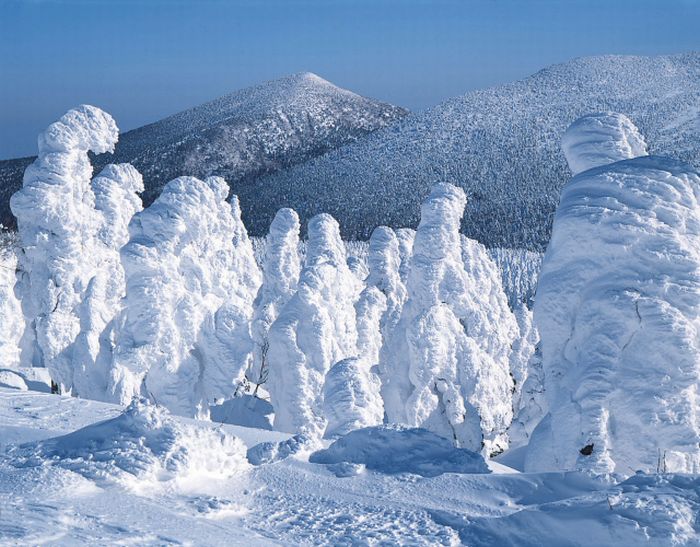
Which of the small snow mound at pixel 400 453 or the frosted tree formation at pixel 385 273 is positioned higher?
the frosted tree formation at pixel 385 273

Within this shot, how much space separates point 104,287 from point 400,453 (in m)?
16.9

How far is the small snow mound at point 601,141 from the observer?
1226 centimetres

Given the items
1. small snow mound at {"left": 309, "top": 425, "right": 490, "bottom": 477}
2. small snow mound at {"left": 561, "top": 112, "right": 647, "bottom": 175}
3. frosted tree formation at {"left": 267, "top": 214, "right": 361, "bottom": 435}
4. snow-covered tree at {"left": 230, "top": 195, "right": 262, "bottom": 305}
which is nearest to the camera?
small snow mound at {"left": 309, "top": 425, "right": 490, "bottom": 477}

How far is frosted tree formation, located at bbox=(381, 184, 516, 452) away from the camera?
76.4ft

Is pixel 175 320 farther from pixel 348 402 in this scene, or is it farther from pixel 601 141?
pixel 601 141

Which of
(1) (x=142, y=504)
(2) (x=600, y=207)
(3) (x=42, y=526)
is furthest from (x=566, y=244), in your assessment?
(3) (x=42, y=526)

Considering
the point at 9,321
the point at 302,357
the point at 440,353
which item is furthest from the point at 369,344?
the point at 9,321

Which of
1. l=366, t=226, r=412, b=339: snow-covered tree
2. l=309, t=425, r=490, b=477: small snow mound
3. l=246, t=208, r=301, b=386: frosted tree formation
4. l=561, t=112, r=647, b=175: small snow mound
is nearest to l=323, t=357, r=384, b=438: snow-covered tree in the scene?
l=309, t=425, r=490, b=477: small snow mound

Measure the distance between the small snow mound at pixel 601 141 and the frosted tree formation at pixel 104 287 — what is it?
40.3ft

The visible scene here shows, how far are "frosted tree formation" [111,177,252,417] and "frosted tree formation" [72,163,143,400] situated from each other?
1.38 m

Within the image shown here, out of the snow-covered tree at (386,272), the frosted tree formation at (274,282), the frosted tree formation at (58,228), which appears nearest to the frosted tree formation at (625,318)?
the frosted tree formation at (58,228)

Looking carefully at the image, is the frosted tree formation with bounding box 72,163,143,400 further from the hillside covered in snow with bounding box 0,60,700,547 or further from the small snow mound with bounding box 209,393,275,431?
the small snow mound with bounding box 209,393,275,431

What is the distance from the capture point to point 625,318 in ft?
31.2

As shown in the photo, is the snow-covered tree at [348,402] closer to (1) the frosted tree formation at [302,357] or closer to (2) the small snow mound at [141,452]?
(1) the frosted tree formation at [302,357]
